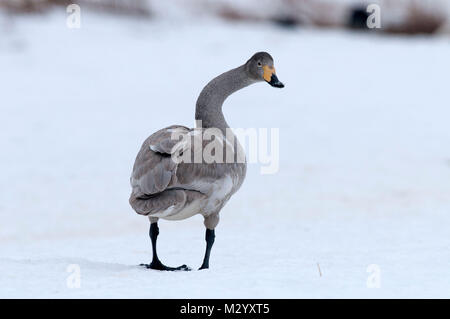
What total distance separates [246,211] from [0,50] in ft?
31.2

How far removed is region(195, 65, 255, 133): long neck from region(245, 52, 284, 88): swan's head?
89mm

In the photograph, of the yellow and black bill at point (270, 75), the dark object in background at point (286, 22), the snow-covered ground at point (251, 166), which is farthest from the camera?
the dark object in background at point (286, 22)

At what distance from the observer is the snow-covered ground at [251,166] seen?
504 centimetres

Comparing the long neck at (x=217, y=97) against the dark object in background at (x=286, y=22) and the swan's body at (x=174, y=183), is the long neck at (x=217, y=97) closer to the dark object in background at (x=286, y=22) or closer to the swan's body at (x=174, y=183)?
the swan's body at (x=174, y=183)

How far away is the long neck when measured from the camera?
19.1ft

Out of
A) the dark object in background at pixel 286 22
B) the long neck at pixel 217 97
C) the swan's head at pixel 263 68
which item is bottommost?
the long neck at pixel 217 97

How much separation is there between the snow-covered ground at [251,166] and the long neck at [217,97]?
1.02 m

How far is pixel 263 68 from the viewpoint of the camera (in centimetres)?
584

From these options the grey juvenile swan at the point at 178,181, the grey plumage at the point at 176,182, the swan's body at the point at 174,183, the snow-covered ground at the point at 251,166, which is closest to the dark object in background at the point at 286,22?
the snow-covered ground at the point at 251,166

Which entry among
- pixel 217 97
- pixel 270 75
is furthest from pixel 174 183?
pixel 270 75

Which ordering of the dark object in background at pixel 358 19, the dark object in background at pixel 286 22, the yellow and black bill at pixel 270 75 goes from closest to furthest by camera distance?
the yellow and black bill at pixel 270 75 → the dark object in background at pixel 286 22 → the dark object in background at pixel 358 19

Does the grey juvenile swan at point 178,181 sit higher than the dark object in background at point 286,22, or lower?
lower
